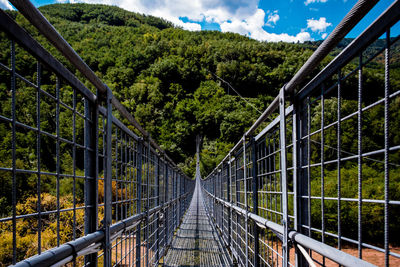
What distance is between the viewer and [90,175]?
1.30 metres

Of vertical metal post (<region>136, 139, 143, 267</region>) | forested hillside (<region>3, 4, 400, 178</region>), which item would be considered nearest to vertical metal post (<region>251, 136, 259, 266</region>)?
vertical metal post (<region>136, 139, 143, 267</region>)

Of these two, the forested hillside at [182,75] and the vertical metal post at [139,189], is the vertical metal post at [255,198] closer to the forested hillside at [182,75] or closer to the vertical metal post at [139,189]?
the vertical metal post at [139,189]

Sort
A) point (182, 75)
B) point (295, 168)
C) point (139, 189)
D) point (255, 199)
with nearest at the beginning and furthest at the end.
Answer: point (295, 168) → point (255, 199) → point (139, 189) → point (182, 75)

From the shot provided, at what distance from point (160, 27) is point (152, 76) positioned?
2905 cm

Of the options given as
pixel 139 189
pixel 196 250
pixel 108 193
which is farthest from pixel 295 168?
pixel 196 250

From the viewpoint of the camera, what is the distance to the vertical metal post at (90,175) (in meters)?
1.27

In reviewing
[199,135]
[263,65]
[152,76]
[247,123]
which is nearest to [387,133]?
[247,123]

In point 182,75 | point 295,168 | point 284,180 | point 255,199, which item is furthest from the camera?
point 182,75

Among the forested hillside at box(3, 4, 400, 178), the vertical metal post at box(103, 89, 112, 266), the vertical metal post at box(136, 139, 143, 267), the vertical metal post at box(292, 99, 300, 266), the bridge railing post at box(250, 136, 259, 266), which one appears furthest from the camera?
the forested hillside at box(3, 4, 400, 178)

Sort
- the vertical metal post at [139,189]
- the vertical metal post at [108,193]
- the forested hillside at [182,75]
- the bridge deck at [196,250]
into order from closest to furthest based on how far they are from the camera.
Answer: the vertical metal post at [108,193] < the vertical metal post at [139,189] < the bridge deck at [196,250] < the forested hillside at [182,75]

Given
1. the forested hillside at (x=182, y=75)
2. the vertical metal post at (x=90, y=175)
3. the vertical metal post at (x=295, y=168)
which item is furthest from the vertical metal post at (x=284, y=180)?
the forested hillside at (x=182, y=75)

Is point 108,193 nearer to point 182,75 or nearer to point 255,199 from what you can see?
point 255,199

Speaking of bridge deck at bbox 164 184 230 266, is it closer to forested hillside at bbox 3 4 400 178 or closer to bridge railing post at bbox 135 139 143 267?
bridge railing post at bbox 135 139 143 267

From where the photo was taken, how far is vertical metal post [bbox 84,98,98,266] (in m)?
1.27
